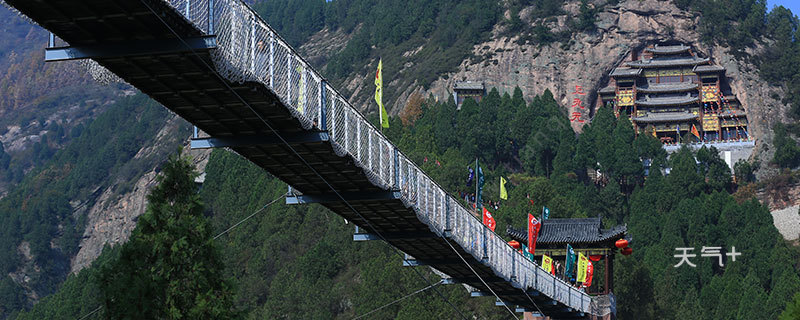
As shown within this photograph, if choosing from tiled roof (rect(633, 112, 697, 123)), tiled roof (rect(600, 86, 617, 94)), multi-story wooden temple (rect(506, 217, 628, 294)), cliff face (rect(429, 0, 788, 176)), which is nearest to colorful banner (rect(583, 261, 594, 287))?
multi-story wooden temple (rect(506, 217, 628, 294))

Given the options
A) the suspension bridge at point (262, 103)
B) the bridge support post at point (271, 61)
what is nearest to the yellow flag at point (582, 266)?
the suspension bridge at point (262, 103)

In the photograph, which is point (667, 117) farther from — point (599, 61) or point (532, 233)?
point (532, 233)

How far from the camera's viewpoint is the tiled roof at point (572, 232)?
56125 mm

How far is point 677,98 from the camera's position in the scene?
130 metres

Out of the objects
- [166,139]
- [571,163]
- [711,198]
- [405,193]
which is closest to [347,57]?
[166,139]

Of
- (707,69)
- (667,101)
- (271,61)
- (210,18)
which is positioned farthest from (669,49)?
(210,18)

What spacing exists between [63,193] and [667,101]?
85.3 m

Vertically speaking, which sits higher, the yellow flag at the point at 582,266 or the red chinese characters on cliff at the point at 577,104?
the red chinese characters on cliff at the point at 577,104

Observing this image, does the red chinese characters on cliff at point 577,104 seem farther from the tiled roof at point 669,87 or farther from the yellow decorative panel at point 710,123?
the yellow decorative panel at point 710,123

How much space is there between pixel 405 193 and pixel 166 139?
475 feet

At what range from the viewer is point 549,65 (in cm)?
14400

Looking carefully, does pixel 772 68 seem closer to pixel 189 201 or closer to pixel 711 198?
pixel 711 198

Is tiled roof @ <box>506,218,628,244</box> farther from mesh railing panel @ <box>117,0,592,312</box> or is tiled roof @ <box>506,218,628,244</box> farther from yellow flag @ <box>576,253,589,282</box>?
mesh railing panel @ <box>117,0,592,312</box>

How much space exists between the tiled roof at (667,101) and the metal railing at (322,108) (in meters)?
92.7
